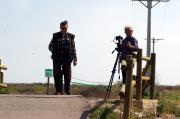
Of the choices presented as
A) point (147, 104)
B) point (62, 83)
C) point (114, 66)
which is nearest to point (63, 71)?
point (62, 83)

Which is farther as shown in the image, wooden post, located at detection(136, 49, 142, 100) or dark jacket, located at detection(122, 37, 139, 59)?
dark jacket, located at detection(122, 37, 139, 59)

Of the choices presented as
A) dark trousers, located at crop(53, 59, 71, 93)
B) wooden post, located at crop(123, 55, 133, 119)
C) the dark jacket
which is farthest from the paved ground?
dark trousers, located at crop(53, 59, 71, 93)

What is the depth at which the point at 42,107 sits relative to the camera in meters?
11.5

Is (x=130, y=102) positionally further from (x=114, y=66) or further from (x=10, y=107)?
(x=114, y=66)

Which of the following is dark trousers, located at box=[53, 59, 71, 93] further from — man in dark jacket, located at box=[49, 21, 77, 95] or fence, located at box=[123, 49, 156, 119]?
fence, located at box=[123, 49, 156, 119]

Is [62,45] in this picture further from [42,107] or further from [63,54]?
[42,107]

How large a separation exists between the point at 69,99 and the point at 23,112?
4.05 feet

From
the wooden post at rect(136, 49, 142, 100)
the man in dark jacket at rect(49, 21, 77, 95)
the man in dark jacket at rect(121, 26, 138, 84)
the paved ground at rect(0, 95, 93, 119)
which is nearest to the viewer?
the paved ground at rect(0, 95, 93, 119)

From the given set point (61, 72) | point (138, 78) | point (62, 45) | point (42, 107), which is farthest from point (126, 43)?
point (42, 107)

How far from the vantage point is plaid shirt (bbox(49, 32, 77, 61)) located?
14039 millimetres

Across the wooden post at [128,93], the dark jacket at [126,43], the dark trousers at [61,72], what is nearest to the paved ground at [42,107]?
the wooden post at [128,93]

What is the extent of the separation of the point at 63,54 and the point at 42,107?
2.75 metres

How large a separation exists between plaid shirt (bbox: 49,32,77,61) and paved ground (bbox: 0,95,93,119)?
197 cm

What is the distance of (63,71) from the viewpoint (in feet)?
46.6
